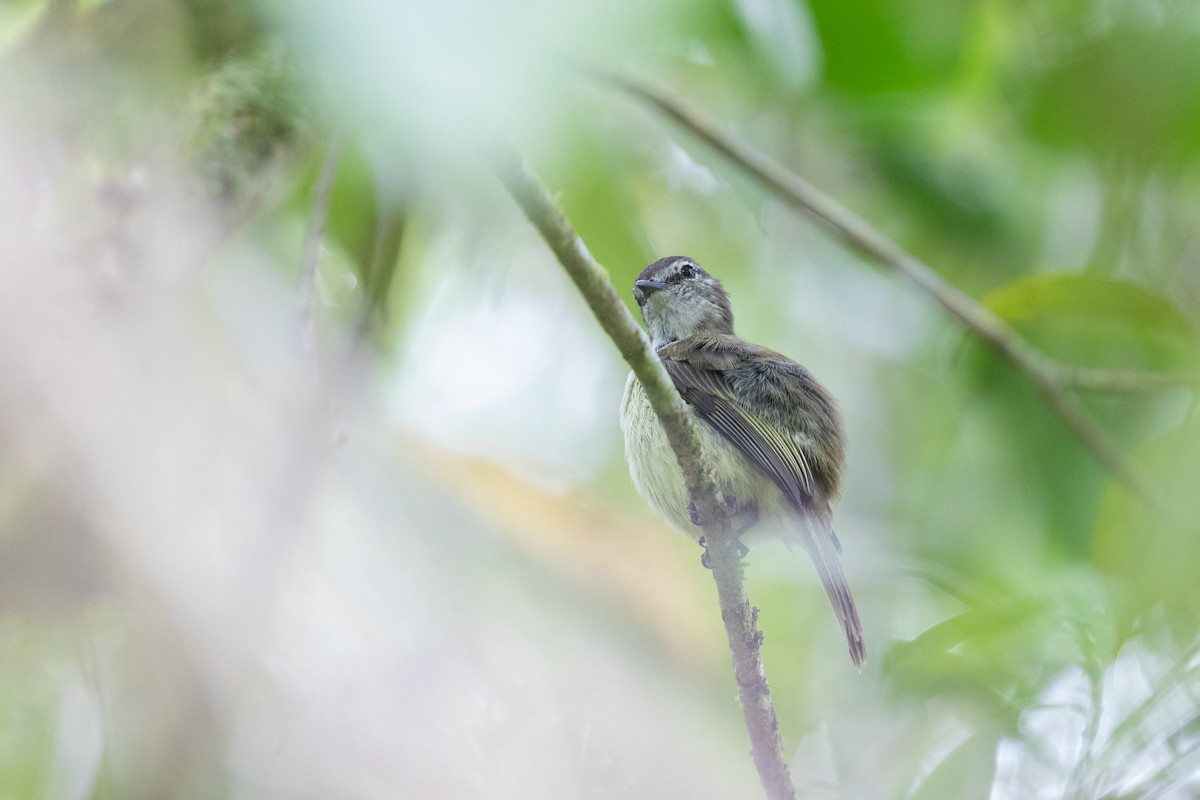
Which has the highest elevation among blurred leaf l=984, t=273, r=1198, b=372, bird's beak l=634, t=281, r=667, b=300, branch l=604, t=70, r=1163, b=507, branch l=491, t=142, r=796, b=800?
blurred leaf l=984, t=273, r=1198, b=372

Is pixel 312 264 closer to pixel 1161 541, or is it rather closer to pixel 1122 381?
pixel 1161 541

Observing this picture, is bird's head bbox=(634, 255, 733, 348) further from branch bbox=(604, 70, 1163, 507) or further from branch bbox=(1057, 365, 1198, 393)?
branch bbox=(1057, 365, 1198, 393)

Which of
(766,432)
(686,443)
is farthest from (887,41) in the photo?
(686,443)

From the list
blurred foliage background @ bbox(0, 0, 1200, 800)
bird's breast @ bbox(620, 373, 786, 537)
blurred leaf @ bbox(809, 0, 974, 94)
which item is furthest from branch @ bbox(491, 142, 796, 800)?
blurred leaf @ bbox(809, 0, 974, 94)

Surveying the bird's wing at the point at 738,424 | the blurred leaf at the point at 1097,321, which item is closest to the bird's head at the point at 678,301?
the bird's wing at the point at 738,424

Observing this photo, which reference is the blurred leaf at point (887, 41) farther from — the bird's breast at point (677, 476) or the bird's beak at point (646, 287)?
the bird's breast at point (677, 476)

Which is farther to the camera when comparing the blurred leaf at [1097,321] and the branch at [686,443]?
the blurred leaf at [1097,321]
